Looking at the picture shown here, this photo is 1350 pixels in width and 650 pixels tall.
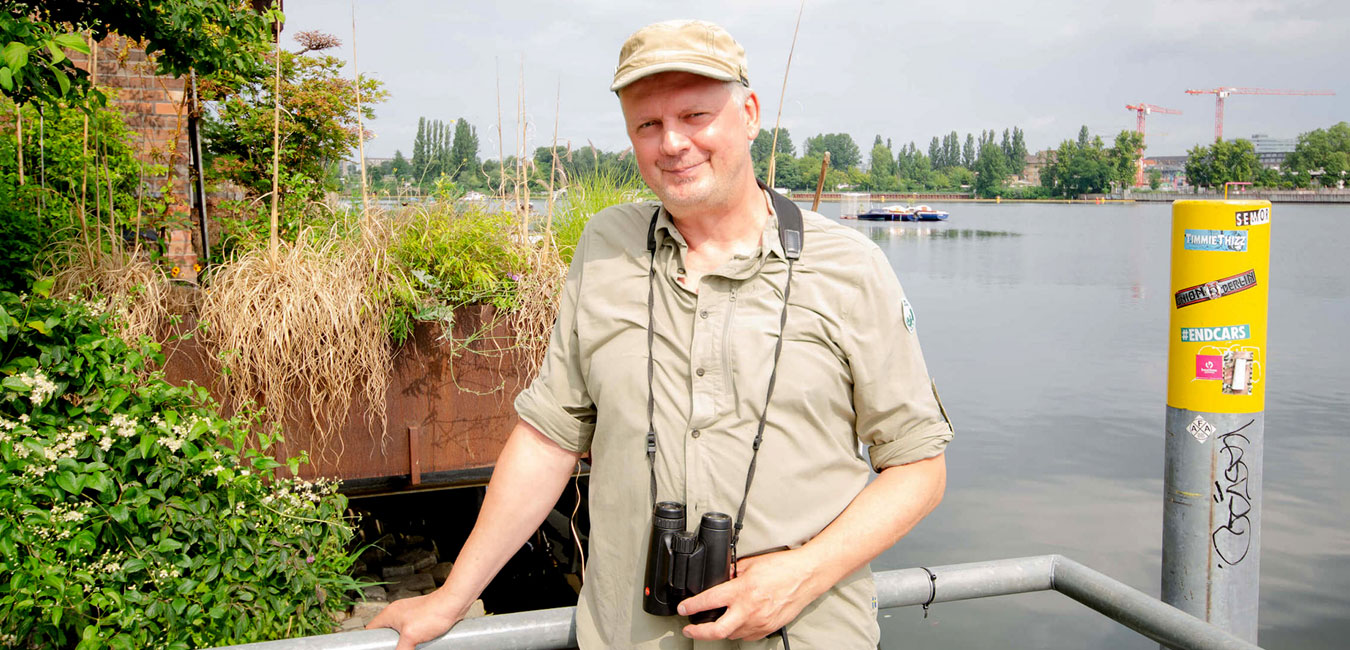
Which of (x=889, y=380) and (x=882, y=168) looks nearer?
(x=889, y=380)

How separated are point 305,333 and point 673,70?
2465 mm

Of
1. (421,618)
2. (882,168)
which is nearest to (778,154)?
(421,618)

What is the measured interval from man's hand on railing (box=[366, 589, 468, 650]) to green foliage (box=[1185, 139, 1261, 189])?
2105 centimetres

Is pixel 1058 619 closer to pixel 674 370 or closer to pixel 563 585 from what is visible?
pixel 563 585

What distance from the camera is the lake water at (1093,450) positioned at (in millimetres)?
5242

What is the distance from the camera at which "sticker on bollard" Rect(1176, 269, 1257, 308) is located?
7.17 feet

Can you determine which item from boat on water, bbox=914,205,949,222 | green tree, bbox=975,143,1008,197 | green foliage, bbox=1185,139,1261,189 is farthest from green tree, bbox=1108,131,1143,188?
green foliage, bbox=1185,139,1261,189

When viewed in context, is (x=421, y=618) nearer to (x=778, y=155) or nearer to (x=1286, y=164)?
(x=778, y=155)

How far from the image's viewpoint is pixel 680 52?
4.40 feet

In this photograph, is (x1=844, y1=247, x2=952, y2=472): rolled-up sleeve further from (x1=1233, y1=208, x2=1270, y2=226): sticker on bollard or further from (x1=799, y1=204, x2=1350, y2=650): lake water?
(x1=799, y1=204, x2=1350, y2=650): lake water

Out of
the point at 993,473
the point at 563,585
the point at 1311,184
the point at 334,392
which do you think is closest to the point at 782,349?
the point at 334,392

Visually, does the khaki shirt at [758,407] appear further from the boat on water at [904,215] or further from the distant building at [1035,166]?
the distant building at [1035,166]

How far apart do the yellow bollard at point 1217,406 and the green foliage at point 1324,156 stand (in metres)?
18.5

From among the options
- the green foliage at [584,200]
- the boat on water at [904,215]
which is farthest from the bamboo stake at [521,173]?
the boat on water at [904,215]
